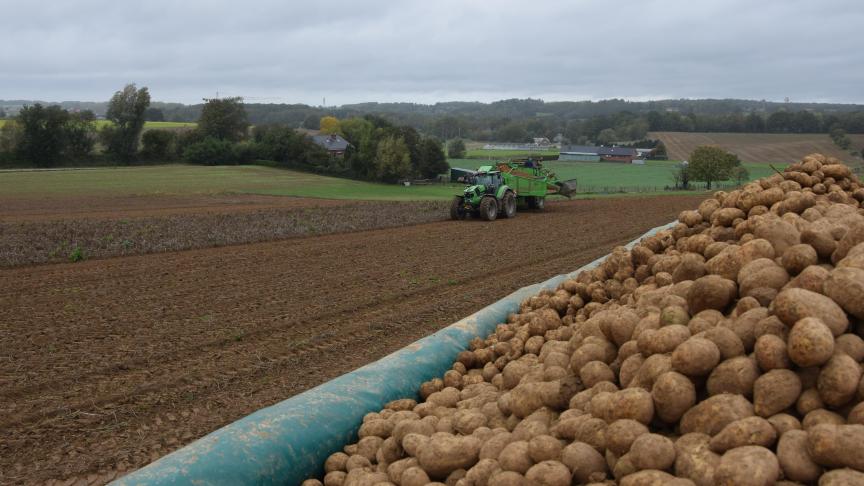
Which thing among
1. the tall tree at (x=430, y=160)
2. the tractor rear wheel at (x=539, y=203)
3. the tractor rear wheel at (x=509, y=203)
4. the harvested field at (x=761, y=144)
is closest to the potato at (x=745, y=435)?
the tractor rear wheel at (x=509, y=203)

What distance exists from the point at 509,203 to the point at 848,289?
22491 millimetres

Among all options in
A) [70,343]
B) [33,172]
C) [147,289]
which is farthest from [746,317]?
[33,172]

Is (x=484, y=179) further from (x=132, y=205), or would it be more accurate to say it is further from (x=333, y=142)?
(x=333, y=142)

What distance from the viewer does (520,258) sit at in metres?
17.1

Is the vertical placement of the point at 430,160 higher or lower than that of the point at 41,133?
lower

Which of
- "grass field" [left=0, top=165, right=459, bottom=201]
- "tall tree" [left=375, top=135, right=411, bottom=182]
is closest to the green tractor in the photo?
"grass field" [left=0, top=165, right=459, bottom=201]

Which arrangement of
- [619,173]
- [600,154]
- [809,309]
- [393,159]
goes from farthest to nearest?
[600,154] → [619,173] → [393,159] → [809,309]

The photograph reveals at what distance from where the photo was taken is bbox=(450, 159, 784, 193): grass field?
186ft

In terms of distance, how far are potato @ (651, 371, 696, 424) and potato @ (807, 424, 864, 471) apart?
1.87ft

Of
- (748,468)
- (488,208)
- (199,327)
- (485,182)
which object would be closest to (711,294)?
(748,468)

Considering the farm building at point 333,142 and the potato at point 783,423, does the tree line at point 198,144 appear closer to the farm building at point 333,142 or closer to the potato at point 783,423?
the farm building at point 333,142

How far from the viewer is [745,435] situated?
9.76 feet

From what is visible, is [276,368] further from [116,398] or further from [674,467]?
[674,467]

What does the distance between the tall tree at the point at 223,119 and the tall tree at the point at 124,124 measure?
623cm
